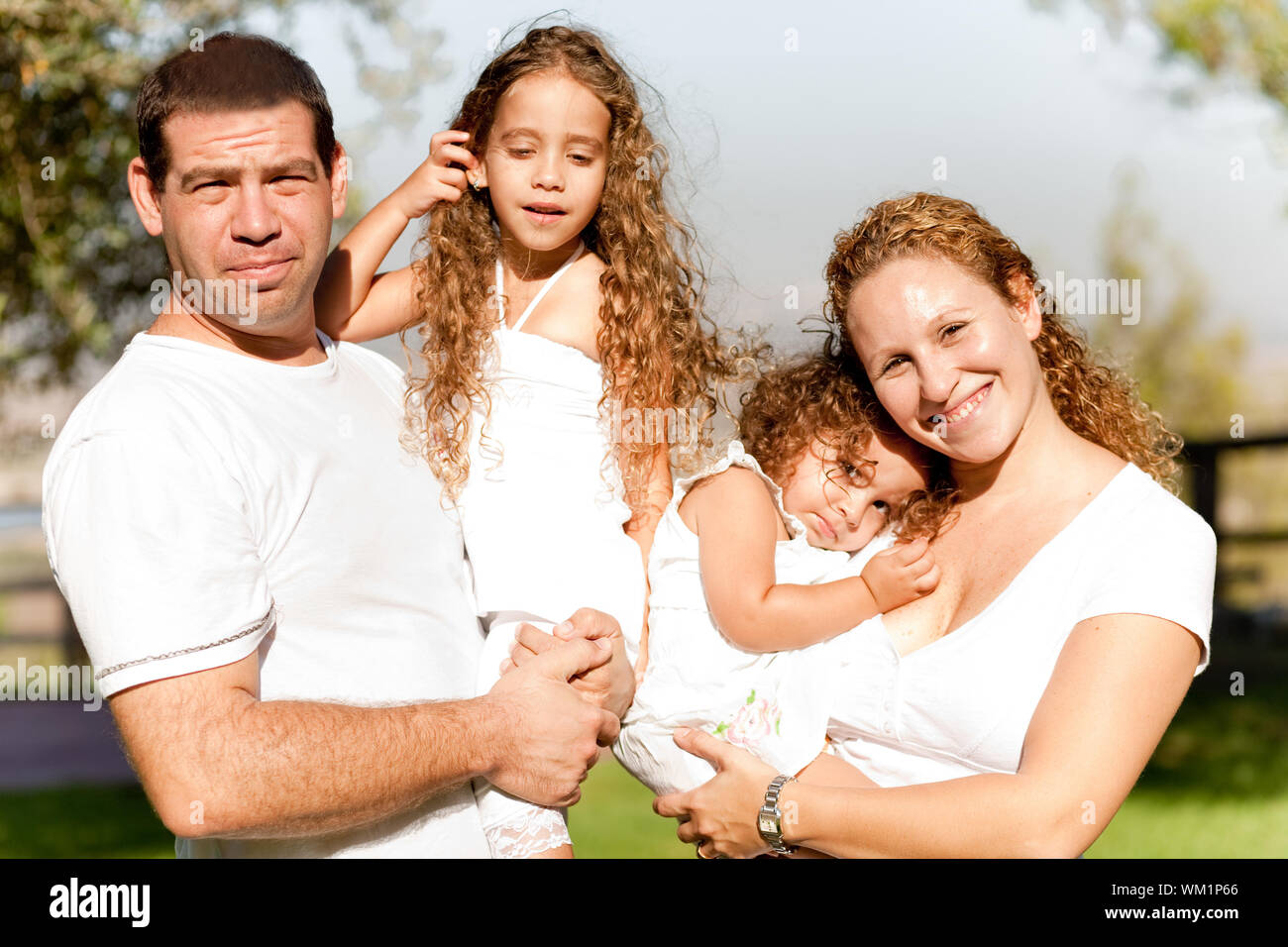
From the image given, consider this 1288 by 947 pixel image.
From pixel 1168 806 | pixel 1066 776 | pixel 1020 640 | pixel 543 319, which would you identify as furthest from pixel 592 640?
pixel 1168 806

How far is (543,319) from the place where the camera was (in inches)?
114

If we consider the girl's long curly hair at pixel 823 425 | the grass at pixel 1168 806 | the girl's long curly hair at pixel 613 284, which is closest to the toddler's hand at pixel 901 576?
the girl's long curly hair at pixel 823 425

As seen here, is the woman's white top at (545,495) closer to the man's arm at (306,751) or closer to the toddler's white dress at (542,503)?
the toddler's white dress at (542,503)

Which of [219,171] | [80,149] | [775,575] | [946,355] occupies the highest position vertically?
[80,149]

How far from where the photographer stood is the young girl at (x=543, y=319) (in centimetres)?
273

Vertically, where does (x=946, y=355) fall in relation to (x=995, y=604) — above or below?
above

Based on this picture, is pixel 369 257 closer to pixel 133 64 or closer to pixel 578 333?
pixel 578 333

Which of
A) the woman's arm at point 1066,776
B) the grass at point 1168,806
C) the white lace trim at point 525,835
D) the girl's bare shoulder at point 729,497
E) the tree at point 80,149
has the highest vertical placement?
the tree at point 80,149

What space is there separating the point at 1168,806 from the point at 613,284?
21.9 feet

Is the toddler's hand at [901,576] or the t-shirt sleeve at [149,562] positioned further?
the toddler's hand at [901,576]

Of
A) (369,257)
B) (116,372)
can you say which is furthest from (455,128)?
(116,372)

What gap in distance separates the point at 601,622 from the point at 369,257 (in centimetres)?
111

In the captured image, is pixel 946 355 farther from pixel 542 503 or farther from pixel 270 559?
pixel 270 559

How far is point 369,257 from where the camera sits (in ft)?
9.73
